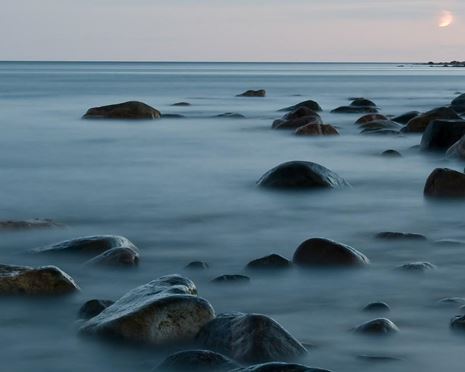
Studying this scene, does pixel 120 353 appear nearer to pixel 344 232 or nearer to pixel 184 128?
pixel 344 232

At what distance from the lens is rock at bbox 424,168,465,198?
9695mm

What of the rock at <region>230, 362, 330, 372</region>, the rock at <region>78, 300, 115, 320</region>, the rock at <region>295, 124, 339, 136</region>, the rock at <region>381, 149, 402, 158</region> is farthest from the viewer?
the rock at <region>295, 124, 339, 136</region>

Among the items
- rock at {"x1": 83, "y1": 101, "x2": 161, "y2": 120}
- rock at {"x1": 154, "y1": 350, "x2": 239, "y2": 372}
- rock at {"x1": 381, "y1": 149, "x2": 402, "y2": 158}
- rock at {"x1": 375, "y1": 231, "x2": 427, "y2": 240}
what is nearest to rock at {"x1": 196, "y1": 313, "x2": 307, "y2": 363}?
rock at {"x1": 154, "y1": 350, "x2": 239, "y2": 372}

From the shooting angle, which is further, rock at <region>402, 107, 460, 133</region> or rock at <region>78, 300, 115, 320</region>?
rock at <region>402, 107, 460, 133</region>

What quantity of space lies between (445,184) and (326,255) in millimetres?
3700

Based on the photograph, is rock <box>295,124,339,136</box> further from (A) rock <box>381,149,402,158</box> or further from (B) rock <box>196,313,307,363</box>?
(B) rock <box>196,313,307,363</box>

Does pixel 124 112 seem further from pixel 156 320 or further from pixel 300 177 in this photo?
pixel 156 320

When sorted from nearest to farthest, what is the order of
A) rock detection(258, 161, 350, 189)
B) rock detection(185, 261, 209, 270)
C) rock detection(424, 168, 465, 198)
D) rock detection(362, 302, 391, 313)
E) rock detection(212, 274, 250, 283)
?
rock detection(362, 302, 391, 313) → rock detection(212, 274, 250, 283) → rock detection(185, 261, 209, 270) → rock detection(424, 168, 465, 198) → rock detection(258, 161, 350, 189)

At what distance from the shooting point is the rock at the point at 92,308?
5.27 metres

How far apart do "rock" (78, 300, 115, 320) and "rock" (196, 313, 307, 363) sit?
803 mm

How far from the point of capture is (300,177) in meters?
10.3

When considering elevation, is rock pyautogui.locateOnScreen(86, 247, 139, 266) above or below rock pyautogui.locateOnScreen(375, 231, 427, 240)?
above

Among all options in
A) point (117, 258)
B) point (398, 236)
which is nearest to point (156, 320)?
point (117, 258)

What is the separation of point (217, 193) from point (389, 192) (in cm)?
202
